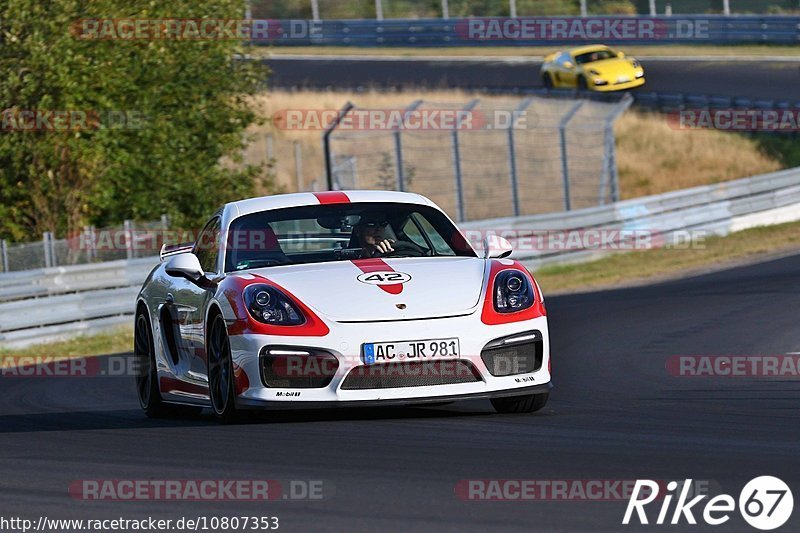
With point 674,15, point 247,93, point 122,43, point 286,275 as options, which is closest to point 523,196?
point 247,93

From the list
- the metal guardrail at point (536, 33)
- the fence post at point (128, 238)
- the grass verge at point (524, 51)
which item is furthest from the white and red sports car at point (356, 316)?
the metal guardrail at point (536, 33)

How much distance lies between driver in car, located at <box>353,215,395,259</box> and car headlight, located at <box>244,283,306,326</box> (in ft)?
3.07

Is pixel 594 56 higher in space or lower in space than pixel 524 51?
higher

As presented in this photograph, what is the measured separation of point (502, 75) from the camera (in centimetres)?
4562

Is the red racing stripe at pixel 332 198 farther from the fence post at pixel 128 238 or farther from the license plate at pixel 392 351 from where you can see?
the fence post at pixel 128 238

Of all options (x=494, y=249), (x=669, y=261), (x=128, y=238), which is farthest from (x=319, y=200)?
(x=669, y=261)

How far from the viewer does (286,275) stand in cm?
836

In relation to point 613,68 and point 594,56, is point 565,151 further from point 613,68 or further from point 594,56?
point 594,56

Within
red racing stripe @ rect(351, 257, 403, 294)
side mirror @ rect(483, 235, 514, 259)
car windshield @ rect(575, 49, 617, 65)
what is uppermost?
red racing stripe @ rect(351, 257, 403, 294)

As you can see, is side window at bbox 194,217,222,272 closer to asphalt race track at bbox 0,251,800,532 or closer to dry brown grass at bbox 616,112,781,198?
asphalt race track at bbox 0,251,800,532

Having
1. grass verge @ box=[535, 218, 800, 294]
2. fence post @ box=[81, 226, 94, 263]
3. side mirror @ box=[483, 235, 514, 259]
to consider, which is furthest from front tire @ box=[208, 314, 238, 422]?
grass verge @ box=[535, 218, 800, 294]

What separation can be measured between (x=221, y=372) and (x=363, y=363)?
97cm

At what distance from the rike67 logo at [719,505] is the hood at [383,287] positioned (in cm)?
249

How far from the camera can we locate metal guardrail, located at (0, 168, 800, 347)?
19.3 meters
